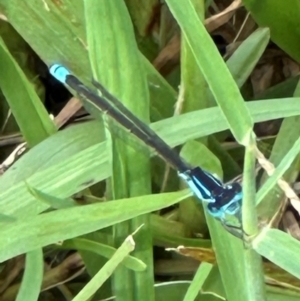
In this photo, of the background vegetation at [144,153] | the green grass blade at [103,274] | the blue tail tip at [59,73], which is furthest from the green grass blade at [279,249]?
the blue tail tip at [59,73]

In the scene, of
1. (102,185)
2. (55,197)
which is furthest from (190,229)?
(55,197)

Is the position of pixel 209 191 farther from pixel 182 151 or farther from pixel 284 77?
pixel 284 77

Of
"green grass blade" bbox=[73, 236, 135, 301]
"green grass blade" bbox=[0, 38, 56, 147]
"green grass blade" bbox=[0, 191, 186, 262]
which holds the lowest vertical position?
"green grass blade" bbox=[73, 236, 135, 301]

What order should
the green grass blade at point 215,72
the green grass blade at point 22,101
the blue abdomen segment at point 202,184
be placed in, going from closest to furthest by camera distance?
the green grass blade at point 215,72 < the blue abdomen segment at point 202,184 < the green grass blade at point 22,101

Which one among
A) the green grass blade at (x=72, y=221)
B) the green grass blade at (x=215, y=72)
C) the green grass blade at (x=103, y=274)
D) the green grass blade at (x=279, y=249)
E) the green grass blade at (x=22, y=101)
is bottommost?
the green grass blade at (x=279, y=249)

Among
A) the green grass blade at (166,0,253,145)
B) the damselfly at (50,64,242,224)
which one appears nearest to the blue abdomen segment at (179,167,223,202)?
the damselfly at (50,64,242,224)

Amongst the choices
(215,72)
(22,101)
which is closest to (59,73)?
(22,101)

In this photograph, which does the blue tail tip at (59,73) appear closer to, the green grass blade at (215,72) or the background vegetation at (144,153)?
the background vegetation at (144,153)

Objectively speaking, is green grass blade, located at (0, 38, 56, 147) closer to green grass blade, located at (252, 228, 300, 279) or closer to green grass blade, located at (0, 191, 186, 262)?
green grass blade, located at (0, 191, 186, 262)

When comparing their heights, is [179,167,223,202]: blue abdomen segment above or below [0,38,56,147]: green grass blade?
below
